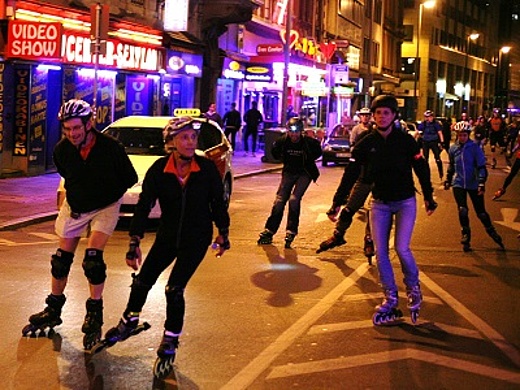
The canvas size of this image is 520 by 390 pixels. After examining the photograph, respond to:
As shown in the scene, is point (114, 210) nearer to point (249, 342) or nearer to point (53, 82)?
point (249, 342)

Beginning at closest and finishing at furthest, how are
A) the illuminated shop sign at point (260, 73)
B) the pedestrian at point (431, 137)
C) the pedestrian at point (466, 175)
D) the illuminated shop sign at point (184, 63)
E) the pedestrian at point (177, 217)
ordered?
the pedestrian at point (177, 217), the pedestrian at point (466, 175), the pedestrian at point (431, 137), the illuminated shop sign at point (184, 63), the illuminated shop sign at point (260, 73)

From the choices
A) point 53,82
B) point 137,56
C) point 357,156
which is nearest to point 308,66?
point 137,56

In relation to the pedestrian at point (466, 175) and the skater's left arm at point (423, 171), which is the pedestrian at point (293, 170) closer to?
the pedestrian at point (466, 175)

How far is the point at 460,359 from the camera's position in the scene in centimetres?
680

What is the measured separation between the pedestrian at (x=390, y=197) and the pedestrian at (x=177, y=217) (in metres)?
1.94

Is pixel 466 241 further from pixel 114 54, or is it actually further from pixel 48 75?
pixel 114 54

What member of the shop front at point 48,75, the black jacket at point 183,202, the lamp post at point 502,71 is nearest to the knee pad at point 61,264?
the black jacket at point 183,202

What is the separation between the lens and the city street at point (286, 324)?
245 inches

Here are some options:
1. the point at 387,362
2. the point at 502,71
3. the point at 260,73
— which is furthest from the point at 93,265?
the point at 502,71

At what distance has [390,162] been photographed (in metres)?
7.88

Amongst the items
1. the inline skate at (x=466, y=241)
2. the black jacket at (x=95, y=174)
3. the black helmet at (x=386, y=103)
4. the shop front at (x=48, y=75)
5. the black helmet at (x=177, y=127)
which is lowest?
the inline skate at (x=466, y=241)

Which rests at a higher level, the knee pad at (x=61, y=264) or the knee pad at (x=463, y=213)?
the knee pad at (x=463, y=213)

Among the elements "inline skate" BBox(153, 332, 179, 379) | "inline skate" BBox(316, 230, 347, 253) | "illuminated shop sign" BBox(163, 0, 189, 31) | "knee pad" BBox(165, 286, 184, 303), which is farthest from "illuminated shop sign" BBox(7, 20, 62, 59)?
"inline skate" BBox(153, 332, 179, 379)

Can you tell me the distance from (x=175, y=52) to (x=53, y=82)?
22.6ft
